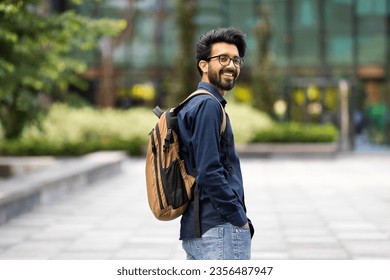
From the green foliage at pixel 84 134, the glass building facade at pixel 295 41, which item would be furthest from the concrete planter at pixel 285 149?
the glass building facade at pixel 295 41

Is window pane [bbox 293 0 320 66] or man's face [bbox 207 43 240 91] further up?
man's face [bbox 207 43 240 91]

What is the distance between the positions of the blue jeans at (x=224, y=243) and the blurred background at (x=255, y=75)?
68.5ft

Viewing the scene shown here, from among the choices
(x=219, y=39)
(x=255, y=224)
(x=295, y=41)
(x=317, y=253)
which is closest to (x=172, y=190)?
(x=219, y=39)

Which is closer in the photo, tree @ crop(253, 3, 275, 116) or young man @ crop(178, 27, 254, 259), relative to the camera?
young man @ crop(178, 27, 254, 259)

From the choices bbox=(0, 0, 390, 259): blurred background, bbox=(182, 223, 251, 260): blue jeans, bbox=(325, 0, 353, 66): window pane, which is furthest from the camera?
bbox=(325, 0, 353, 66): window pane

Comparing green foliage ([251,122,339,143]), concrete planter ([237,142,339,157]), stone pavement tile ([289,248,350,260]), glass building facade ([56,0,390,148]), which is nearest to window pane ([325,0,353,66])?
glass building facade ([56,0,390,148])

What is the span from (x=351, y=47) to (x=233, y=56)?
108 feet

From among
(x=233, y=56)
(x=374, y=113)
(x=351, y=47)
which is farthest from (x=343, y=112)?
(x=233, y=56)

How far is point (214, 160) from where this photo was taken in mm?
4047

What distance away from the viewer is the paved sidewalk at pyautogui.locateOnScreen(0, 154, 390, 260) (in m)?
9.46

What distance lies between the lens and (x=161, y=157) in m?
4.23

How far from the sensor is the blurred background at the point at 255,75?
2891cm

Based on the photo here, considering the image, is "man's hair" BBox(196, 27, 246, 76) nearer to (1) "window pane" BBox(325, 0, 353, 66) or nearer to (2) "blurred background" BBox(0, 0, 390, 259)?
(2) "blurred background" BBox(0, 0, 390, 259)

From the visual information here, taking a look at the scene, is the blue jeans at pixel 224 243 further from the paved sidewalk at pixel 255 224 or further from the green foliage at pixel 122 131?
the green foliage at pixel 122 131
